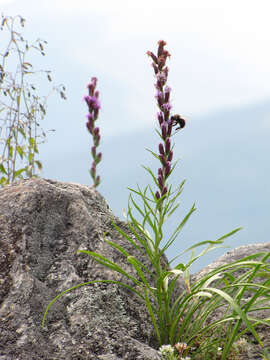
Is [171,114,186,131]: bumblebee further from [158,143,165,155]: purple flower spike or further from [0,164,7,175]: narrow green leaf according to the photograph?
[0,164,7,175]: narrow green leaf

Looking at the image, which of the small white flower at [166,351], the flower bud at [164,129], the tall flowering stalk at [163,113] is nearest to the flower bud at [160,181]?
the tall flowering stalk at [163,113]

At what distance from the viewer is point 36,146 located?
5.04 metres

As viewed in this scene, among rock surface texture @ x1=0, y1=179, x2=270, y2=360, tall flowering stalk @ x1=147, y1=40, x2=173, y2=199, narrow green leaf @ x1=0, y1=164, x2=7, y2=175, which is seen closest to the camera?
rock surface texture @ x1=0, y1=179, x2=270, y2=360

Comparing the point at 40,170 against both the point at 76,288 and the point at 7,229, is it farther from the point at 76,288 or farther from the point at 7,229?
the point at 76,288

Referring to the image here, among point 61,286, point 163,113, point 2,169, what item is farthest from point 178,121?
point 2,169

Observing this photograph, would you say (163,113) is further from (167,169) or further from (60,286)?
(60,286)

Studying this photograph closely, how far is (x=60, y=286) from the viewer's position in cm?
238

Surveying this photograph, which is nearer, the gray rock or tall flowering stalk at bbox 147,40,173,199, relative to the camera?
the gray rock

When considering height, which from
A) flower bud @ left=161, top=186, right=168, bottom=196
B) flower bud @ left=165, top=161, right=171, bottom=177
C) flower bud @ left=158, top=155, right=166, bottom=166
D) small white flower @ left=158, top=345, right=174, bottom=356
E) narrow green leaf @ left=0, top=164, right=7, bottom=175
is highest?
narrow green leaf @ left=0, top=164, right=7, bottom=175

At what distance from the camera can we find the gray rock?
2.16 meters

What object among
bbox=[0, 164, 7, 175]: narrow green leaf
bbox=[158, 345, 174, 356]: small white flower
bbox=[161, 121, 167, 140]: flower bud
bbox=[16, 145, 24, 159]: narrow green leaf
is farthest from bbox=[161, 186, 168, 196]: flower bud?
bbox=[16, 145, 24, 159]: narrow green leaf

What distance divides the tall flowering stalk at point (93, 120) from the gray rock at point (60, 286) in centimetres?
23

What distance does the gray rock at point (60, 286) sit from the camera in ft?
7.10

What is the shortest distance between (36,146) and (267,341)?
11.2 ft
